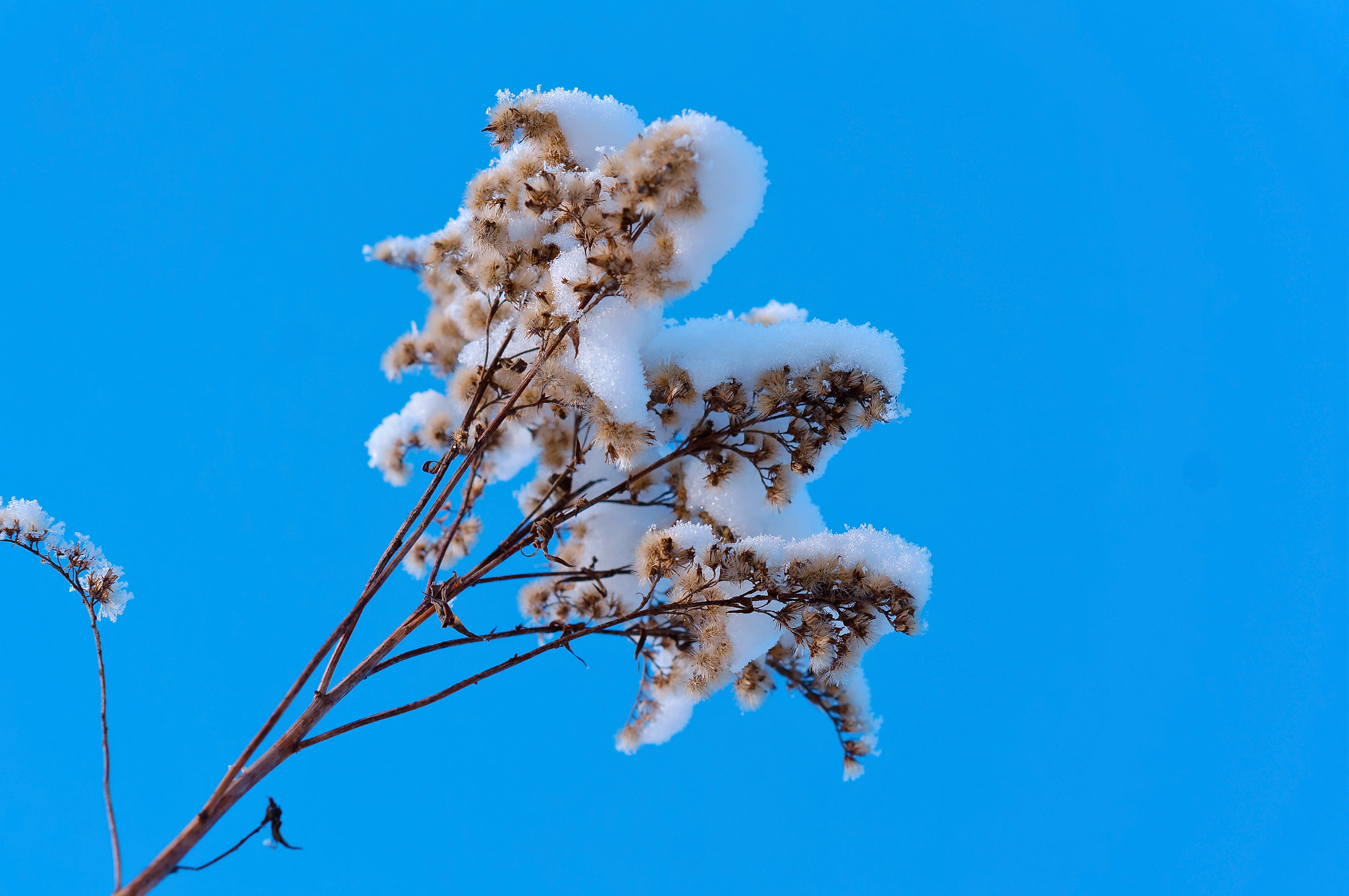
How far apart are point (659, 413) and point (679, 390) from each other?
108 mm

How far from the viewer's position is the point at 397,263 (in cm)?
260

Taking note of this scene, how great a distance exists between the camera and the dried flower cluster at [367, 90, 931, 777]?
1637mm

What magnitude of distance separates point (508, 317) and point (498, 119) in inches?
21.1

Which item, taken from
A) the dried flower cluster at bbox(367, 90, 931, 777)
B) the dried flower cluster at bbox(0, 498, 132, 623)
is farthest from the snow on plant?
the dried flower cluster at bbox(367, 90, 931, 777)

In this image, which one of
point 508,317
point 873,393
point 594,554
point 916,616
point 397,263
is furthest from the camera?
point 397,263

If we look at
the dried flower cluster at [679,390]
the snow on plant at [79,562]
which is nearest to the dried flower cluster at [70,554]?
the snow on plant at [79,562]

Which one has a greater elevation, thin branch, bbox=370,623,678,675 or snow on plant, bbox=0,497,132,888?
snow on plant, bbox=0,497,132,888

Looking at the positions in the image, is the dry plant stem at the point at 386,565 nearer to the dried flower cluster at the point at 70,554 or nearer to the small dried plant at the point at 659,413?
the small dried plant at the point at 659,413

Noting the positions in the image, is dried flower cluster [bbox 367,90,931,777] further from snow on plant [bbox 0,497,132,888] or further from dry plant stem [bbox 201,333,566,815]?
snow on plant [bbox 0,497,132,888]

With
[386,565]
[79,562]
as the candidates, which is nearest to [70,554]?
[79,562]

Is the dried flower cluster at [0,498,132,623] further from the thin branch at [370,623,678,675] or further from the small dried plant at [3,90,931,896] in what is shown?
the thin branch at [370,623,678,675]

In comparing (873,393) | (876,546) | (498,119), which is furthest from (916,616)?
(498,119)

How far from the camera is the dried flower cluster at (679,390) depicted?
5.37 feet

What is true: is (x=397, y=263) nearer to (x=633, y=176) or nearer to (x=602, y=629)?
(x=633, y=176)
